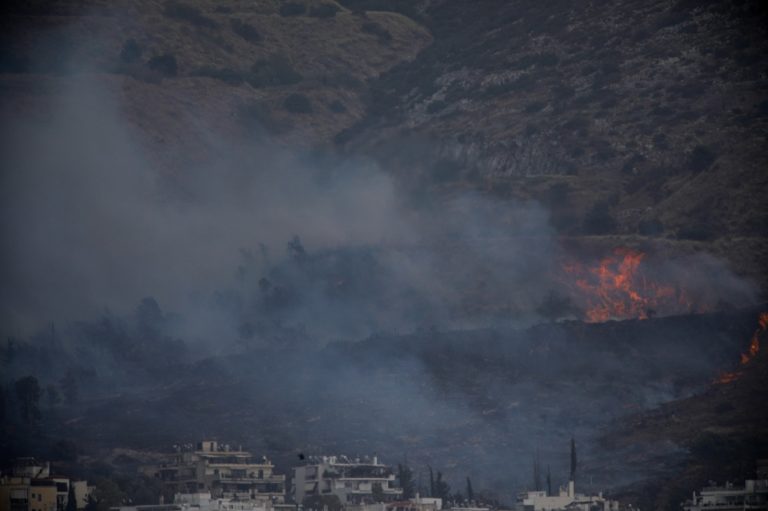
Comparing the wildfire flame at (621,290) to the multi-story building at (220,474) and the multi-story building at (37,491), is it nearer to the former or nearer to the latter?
the multi-story building at (220,474)

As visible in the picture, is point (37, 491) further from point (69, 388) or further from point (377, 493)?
point (69, 388)

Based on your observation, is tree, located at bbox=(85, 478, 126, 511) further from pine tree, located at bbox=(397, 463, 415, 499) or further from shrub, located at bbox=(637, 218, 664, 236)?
shrub, located at bbox=(637, 218, 664, 236)

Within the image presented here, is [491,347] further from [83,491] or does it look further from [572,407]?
[83,491]

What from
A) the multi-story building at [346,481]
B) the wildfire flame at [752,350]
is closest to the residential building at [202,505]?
the multi-story building at [346,481]

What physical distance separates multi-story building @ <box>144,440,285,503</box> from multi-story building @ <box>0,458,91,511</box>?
7890 millimetres

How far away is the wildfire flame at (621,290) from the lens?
604 feet

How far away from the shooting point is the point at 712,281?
184250 millimetres

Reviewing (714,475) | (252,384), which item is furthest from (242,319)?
(714,475)

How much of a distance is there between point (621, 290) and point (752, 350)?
20201 mm

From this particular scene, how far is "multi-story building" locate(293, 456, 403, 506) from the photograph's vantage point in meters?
143

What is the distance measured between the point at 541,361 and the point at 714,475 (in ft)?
119

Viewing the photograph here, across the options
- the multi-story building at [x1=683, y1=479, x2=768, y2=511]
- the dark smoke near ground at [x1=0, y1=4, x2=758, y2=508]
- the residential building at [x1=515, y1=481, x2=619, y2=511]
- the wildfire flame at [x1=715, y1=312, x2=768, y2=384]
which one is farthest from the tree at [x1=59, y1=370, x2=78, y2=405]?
the multi-story building at [x1=683, y1=479, x2=768, y2=511]

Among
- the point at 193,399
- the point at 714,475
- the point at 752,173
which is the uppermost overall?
the point at 752,173

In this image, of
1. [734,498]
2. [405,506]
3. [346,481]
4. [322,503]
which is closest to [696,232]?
[346,481]
